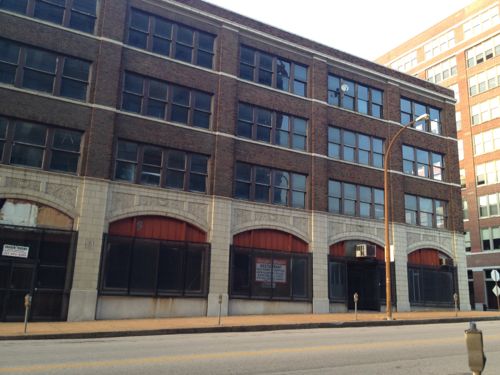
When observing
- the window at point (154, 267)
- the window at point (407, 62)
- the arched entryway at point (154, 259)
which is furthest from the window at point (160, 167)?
the window at point (407, 62)

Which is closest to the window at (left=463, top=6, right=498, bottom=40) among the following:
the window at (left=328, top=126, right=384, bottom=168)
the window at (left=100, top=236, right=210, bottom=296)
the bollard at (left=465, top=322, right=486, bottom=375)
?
the window at (left=328, top=126, right=384, bottom=168)

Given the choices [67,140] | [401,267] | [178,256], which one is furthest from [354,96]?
[67,140]

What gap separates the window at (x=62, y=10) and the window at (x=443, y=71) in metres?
46.6

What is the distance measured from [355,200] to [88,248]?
634 inches

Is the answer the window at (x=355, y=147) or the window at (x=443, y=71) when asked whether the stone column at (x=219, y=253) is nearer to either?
the window at (x=355, y=147)

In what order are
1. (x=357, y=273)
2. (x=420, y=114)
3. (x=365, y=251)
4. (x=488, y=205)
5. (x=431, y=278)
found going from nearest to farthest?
(x=365, y=251) < (x=357, y=273) < (x=431, y=278) < (x=420, y=114) < (x=488, y=205)

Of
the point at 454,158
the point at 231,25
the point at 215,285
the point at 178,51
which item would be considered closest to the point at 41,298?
the point at 215,285

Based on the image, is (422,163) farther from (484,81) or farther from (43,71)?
(484,81)

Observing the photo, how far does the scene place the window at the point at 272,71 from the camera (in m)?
26.6

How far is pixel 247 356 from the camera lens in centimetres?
988

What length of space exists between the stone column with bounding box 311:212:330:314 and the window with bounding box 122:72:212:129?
8.29 metres

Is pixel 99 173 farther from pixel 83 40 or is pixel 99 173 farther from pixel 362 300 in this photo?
pixel 362 300

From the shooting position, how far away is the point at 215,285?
74.2 feet

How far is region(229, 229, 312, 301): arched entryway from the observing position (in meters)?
23.7
